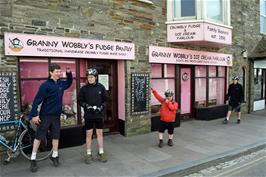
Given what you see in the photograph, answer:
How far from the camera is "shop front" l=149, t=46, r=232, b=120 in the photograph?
9.40m

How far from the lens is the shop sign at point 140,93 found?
820 cm

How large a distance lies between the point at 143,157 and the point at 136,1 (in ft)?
15.1

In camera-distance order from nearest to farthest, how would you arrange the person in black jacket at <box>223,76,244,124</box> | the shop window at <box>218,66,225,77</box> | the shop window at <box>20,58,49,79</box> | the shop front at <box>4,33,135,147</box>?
the shop front at <box>4,33,135,147</box> → the shop window at <box>20,58,49,79</box> → the person in black jacket at <box>223,76,244,124</box> → the shop window at <box>218,66,225,77</box>

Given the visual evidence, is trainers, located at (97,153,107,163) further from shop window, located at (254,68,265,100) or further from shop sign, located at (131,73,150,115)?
shop window, located at (254,68,265,100)

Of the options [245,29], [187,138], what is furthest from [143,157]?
[245,29]

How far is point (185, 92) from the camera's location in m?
10.8

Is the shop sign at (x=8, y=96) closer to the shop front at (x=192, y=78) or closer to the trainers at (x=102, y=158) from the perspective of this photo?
the trainers at (x=102, y=158)

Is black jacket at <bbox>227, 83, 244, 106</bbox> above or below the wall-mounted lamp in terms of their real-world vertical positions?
below

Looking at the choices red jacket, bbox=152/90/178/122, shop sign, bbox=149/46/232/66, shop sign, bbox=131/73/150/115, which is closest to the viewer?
red jacket, bbox=152/90/178/122

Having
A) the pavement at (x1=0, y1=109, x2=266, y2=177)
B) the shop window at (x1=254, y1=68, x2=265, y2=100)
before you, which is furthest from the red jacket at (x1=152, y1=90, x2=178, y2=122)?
the shop window at (x1=254, y1=68, x2=265, y2=100)

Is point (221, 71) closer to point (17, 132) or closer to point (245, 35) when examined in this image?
point (245, 35)

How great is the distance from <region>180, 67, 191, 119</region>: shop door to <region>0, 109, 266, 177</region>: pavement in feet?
3.57

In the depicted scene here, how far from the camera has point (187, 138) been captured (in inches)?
319

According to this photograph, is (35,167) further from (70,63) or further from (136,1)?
(136,1)
